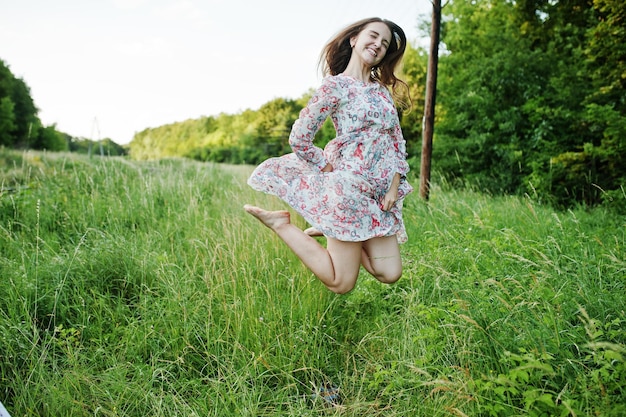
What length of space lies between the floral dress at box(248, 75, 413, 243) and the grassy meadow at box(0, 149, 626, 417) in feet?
2.21

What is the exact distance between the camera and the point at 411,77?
17516mm

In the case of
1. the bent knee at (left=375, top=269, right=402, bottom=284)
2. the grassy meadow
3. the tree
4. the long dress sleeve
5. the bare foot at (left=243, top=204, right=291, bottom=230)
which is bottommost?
the grassy meadow

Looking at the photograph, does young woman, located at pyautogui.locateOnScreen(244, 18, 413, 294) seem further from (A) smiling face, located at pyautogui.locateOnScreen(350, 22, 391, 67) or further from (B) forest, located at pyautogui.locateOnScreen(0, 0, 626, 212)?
(B) forest, located at pyautogui.locateOnScreen(0, 0, 626, 212)

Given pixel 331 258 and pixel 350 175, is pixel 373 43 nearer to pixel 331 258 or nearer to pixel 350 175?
pixel 350 175

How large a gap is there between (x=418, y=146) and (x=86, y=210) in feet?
32.9

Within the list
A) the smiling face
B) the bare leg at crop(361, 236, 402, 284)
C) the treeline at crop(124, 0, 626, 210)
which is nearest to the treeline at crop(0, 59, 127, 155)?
the treeline at crop(124, 0, 626, 210)

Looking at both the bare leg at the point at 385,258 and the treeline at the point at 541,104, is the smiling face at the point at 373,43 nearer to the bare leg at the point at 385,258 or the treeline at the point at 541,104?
the bare leg at the point at 385,258

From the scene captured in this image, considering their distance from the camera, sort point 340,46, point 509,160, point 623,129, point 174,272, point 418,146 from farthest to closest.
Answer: point 418,146 → point 509,160 → point 623,129 → point 174,272 → point 340,46

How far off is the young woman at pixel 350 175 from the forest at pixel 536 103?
151 inches

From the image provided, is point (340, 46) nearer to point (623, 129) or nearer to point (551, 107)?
point (623, 129)

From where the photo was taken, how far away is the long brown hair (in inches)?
95.2

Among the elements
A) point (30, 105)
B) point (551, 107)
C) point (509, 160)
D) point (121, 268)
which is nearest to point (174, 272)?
point (121, 268)

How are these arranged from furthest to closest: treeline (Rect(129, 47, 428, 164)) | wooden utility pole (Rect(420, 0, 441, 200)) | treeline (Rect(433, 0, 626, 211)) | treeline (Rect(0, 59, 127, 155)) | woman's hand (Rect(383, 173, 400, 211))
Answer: treeline (Rect(0, 59, 127, 155)) < treeline (Rect(129, 47, 428, 164)) < treeline (Rect(433, 0, 626, 211)) < wooden utility pole (Rect(420, 0, 441, 200)) < woman's hand (Rect(383, 173, 400, 211))

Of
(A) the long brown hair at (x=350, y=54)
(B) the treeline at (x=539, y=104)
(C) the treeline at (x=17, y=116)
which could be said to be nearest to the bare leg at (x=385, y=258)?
(A) the long brown hair at (x=350, y=54)
